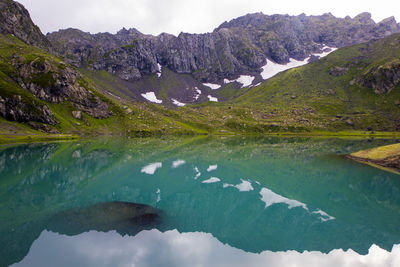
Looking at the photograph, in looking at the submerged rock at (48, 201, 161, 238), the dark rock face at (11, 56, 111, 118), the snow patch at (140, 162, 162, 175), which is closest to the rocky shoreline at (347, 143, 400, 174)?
the snow patch at (140, 162, 162, 175)

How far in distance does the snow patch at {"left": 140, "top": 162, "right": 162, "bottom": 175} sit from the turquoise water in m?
1.90

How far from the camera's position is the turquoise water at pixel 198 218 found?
17766mm

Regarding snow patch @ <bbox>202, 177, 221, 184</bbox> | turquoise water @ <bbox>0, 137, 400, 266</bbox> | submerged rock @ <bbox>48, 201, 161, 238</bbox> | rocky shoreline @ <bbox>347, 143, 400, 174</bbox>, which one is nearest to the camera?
turquoise water @ <bbox>0, 137, 400, 266</bbox>

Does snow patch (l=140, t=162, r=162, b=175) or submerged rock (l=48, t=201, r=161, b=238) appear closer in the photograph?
submerged rock (l=48, t=201, r=161, b=238)

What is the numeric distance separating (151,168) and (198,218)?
30.6 meters

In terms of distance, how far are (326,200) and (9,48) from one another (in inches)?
10220

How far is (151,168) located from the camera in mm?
53688

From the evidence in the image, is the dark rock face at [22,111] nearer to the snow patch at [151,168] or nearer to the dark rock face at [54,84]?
the dark rock face at [54,84]

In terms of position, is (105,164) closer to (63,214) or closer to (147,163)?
(147,163)

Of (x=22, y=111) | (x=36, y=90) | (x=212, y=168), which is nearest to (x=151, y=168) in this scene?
(x=212, y=168)

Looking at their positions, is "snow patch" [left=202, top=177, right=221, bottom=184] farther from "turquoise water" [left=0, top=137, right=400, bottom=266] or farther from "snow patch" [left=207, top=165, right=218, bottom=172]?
"snow patch" [left=207, top=165, right=218, bottom=172]

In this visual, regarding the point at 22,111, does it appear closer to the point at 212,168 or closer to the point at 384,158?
the point at 212,168

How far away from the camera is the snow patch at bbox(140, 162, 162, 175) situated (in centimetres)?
5010

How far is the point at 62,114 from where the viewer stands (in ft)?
550
